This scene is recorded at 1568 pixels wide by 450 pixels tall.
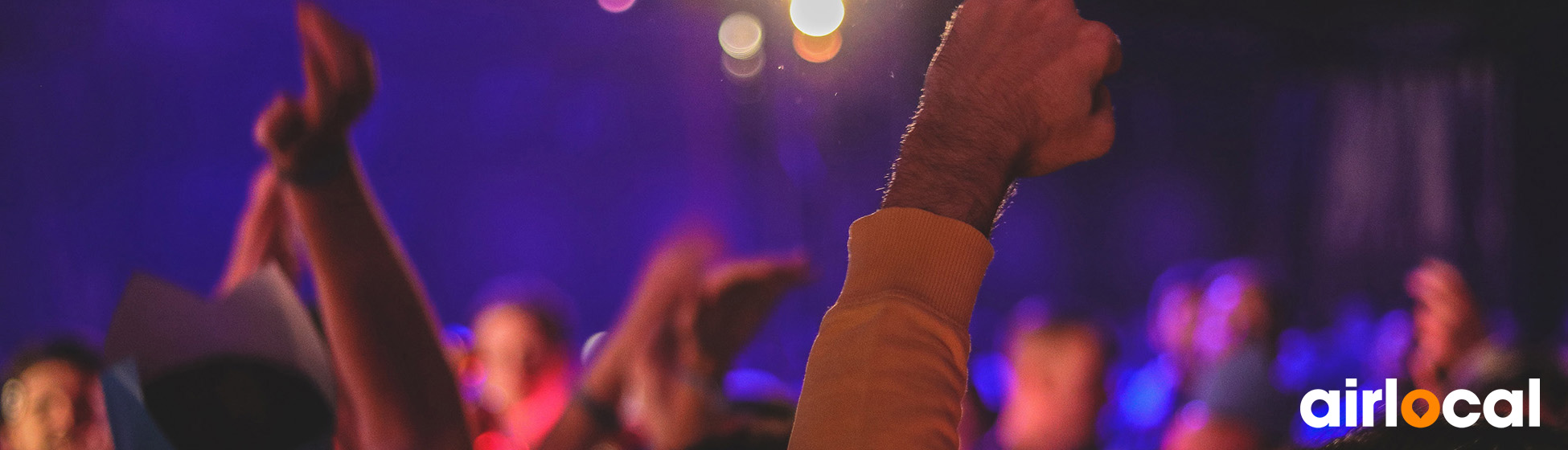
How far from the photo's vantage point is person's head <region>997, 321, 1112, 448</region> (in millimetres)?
1816

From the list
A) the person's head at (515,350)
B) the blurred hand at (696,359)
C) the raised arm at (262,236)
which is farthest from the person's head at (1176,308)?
the raised arm at (262,236)

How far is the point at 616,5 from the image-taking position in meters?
2.67

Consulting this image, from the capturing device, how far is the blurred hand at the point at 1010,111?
1.19ft

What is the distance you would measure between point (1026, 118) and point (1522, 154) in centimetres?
523

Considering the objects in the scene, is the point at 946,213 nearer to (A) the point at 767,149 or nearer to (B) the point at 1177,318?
A: (A) the point at 767,149

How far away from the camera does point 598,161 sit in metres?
2.63

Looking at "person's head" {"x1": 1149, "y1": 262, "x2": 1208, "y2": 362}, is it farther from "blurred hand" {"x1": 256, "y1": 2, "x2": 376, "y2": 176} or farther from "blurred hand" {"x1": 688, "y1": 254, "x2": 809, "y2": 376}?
"blurred hand" {"x1": 256, "y1": 2, "x2": 376, "y2": 176}

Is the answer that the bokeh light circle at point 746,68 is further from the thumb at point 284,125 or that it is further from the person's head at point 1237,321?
the thumb at point 284,125

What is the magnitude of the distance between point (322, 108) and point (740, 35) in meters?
2.12

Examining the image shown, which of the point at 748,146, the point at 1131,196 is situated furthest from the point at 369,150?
the point at 1131,196

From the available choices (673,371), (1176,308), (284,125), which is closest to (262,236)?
(673,371)

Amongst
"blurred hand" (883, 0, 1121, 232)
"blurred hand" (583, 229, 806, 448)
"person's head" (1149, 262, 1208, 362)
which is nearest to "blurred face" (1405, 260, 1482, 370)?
"person's head" (1149, 262, 1208, 362)

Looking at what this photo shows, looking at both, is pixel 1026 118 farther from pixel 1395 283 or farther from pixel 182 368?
pixel 1395 283

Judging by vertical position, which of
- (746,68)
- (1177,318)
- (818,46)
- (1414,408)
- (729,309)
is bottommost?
(729,309)
